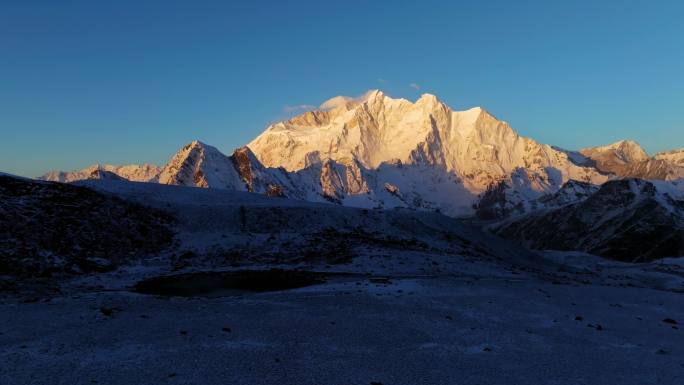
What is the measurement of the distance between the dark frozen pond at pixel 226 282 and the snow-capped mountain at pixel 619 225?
125591 millimetres

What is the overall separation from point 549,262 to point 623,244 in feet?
337

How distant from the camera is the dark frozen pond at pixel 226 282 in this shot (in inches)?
1080

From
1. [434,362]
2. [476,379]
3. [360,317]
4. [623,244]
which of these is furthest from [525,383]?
[623,244]

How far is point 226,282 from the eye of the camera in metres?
30.5

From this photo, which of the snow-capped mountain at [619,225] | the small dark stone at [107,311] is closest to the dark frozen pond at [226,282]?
the small dark stone at [107,311]

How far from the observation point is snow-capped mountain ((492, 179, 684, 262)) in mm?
136500

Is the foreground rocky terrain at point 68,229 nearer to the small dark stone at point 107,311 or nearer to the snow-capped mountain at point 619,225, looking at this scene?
the small dark stone at point 107,311

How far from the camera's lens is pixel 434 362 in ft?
47.9

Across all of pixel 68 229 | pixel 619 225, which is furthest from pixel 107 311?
pixel 619 225

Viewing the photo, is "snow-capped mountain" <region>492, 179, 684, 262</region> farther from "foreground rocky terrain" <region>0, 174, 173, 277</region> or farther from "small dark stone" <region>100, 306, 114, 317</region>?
"small dark stone" <region>100, 306, 114, 317</region>

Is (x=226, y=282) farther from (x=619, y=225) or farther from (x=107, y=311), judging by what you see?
(x=619, y=225)

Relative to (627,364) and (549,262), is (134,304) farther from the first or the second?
(549,262)

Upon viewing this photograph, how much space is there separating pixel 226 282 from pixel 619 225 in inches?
5857

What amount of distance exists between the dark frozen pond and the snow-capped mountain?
4945 inches
